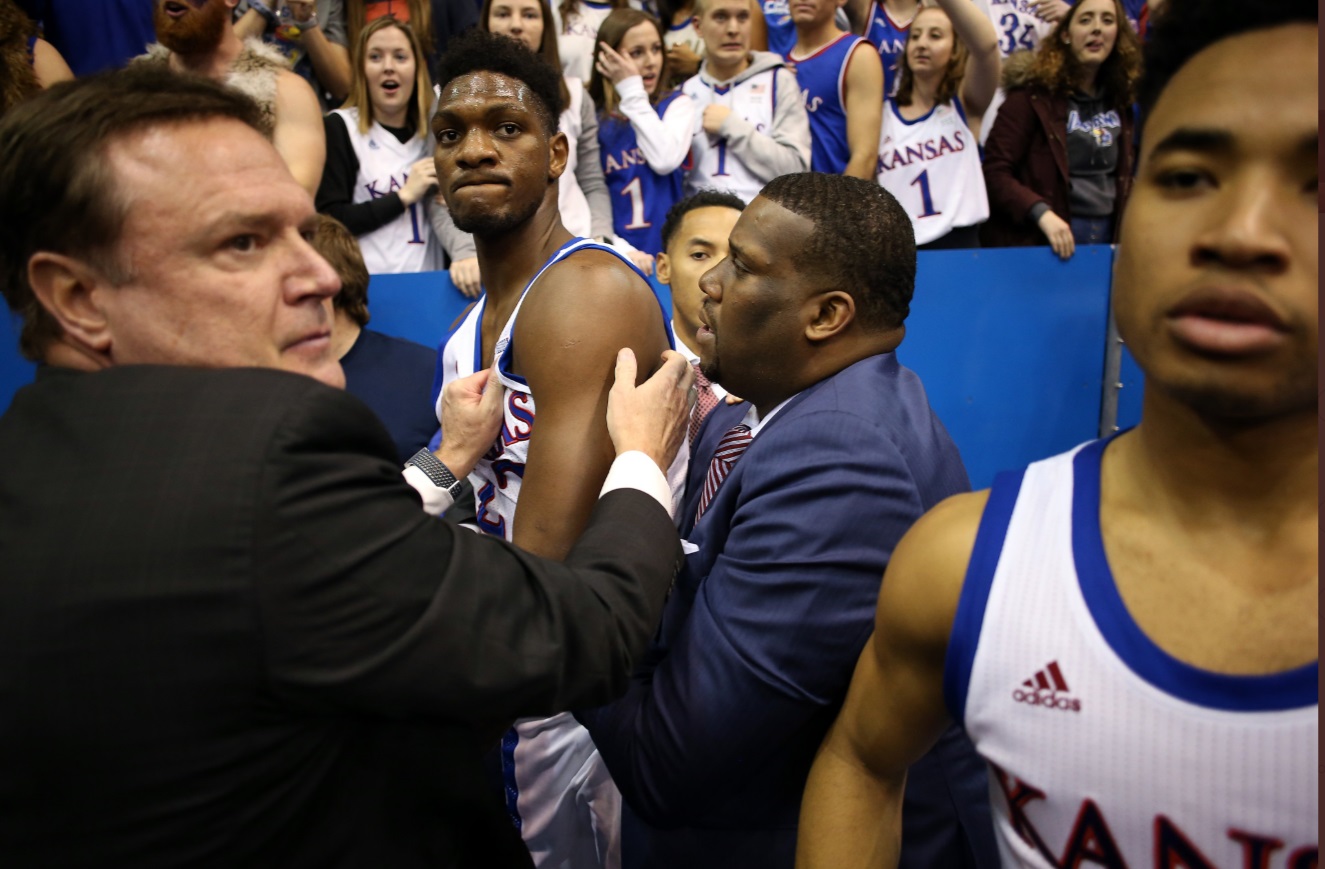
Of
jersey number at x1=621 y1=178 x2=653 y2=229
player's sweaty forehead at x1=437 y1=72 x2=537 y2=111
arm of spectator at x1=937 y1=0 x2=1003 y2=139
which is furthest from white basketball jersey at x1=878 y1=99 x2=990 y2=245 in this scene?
player's sweaty forehead at x1=437 y1=72 x2=537 y2=111

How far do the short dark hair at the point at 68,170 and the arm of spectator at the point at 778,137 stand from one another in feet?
11.6

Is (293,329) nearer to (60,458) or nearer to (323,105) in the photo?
(60,458)

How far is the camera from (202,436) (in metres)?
1.04

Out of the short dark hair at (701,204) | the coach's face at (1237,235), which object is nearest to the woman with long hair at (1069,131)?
the short dark hair at (701,204)

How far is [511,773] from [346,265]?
7.18 ft

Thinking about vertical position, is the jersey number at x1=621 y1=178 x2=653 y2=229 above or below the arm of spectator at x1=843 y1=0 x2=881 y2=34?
below

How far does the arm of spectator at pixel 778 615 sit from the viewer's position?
55.4 inches

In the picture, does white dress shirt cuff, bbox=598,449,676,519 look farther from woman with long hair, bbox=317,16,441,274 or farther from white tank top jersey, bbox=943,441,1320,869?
woman with long hair, bbox=317,16,441,274

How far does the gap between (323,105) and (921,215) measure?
296 centimetres

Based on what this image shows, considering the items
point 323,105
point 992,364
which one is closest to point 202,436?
point 992,364

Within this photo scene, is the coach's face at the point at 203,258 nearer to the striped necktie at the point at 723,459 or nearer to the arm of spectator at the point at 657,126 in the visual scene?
the striped necktie at the point at 723,459

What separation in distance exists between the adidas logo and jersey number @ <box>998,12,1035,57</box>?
5226mm

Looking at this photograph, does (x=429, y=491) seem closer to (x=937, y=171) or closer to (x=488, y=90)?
(x=488, y=90)

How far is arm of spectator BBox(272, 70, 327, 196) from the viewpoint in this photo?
3994 mm
